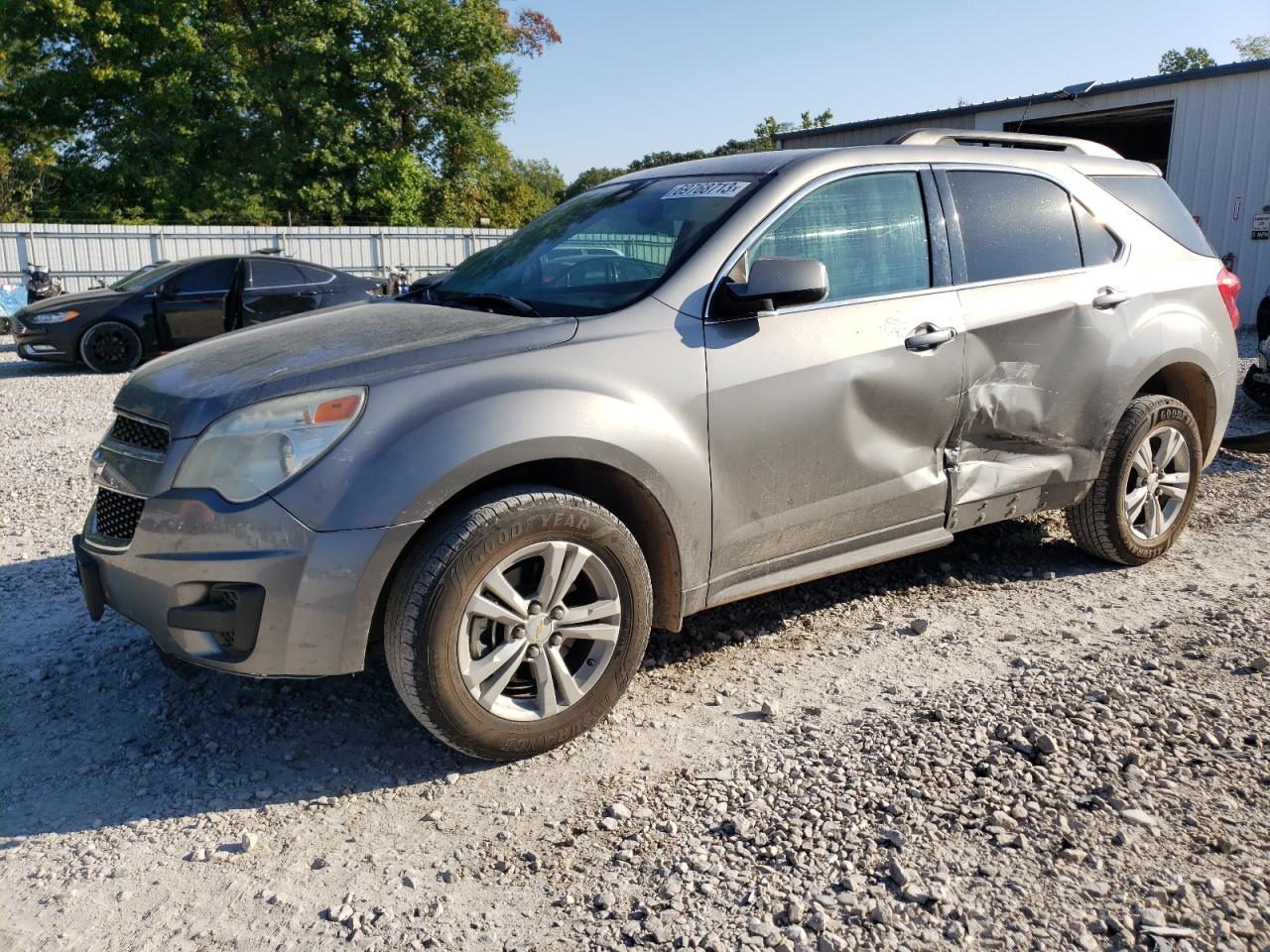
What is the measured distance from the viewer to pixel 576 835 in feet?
9.12

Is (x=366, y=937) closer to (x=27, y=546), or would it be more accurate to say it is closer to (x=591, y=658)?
(x=591, y=658)

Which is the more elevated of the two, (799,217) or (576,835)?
(799,217)

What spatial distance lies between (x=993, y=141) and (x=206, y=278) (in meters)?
10.9

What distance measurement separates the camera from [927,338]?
3822mm

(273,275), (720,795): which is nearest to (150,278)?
(273,275)

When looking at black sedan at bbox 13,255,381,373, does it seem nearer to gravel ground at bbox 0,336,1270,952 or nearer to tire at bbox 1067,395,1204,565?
gravel ground at bbox 0,336,1270,952

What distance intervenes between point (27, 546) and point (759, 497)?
401 cm

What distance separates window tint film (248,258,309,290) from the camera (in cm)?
1280

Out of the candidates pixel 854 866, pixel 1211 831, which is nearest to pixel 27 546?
pixel 854 866

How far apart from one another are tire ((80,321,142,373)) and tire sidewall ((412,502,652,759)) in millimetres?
11488

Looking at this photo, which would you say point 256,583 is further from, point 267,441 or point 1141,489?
point 1141,489

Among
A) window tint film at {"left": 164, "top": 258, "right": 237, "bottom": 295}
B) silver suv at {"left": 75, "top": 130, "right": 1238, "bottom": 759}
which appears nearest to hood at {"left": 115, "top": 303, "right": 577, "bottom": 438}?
silver suv at {"left": 75, "top": 130, "right": 1238, "bottom": 759}

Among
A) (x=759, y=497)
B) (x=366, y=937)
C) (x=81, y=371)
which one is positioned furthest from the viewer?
(x=81, y=371)

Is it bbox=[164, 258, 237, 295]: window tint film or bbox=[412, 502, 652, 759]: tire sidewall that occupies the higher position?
bbox=[164, 258, 237, 295]: window tint film
